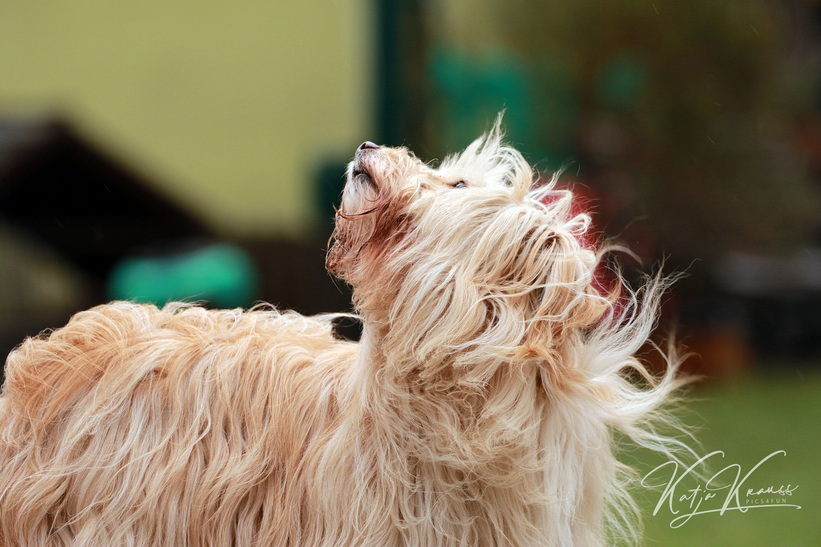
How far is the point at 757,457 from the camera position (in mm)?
6797

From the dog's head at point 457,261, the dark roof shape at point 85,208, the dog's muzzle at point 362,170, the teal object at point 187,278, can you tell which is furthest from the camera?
the dark roof shape at point 85,208

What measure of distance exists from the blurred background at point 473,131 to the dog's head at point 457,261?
19.3ft

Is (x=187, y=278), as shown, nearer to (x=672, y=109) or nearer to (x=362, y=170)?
(x=362, y=170)

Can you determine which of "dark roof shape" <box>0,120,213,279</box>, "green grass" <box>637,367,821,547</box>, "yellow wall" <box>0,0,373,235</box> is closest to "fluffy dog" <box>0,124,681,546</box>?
"green grass" <box>637,367,821,547</box>

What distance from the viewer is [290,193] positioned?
9.81 meters

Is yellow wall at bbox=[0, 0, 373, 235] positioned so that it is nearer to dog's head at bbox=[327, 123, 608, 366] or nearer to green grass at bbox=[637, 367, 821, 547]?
green grass at bbox=[637, 367, 821, 547]

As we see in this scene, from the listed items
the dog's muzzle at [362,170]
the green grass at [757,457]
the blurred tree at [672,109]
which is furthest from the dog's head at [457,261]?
the blurred tree at [672,109]

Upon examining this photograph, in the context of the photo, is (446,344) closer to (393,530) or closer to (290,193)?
(393,530)

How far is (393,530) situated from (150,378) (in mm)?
835

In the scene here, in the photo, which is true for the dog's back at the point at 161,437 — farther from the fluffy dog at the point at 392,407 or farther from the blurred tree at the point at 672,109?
the blurred tree at the point at 672,109

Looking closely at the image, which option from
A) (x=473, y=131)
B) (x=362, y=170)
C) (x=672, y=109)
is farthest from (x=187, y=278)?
(x=672, y=109)

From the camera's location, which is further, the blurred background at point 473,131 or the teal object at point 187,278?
the blurred background at point 473,131

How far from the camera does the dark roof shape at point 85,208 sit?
7.82 metres

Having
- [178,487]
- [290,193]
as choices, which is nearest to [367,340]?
[178,487]
